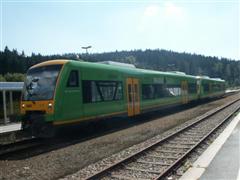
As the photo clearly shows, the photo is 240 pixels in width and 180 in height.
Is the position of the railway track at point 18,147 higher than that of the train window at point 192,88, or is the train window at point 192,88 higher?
the train window at point 192,88

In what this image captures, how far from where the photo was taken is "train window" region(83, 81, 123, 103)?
14.3m

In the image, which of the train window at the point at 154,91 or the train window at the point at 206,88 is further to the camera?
the train window at the point at 206,88

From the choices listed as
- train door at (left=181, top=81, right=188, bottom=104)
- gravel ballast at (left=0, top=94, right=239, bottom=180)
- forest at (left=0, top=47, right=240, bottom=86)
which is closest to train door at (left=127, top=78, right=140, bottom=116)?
gravel ballast at (left=0, top=94, right=239, bottom=180)

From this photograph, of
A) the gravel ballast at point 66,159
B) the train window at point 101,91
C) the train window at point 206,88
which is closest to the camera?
the gravel ballast at point 66,159

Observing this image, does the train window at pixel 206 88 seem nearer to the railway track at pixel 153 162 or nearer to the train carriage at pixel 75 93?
the train carriage at pixel 75 93

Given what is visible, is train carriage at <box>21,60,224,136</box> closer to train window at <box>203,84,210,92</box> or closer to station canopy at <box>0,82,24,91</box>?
station canopy at <box>0,82,24,91</box>

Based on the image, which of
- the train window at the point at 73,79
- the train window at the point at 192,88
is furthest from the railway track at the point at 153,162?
the train window at the point at 192,88

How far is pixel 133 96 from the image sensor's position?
62.5ft

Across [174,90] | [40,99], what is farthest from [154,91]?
[40,99]

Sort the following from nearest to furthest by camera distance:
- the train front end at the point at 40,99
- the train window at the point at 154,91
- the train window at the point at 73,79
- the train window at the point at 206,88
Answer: the train front end at the point at 40,99 → the train window at the point at 73,79 → the train window at the point at 154,91 → the train window at the point at 206,88

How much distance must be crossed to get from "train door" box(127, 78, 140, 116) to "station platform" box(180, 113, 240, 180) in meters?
6.89

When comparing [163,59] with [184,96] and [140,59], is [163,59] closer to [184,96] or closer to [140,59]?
[140,59]

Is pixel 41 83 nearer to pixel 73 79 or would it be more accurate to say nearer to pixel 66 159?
pixel 73 79

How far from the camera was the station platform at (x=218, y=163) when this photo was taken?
757 centimetres
